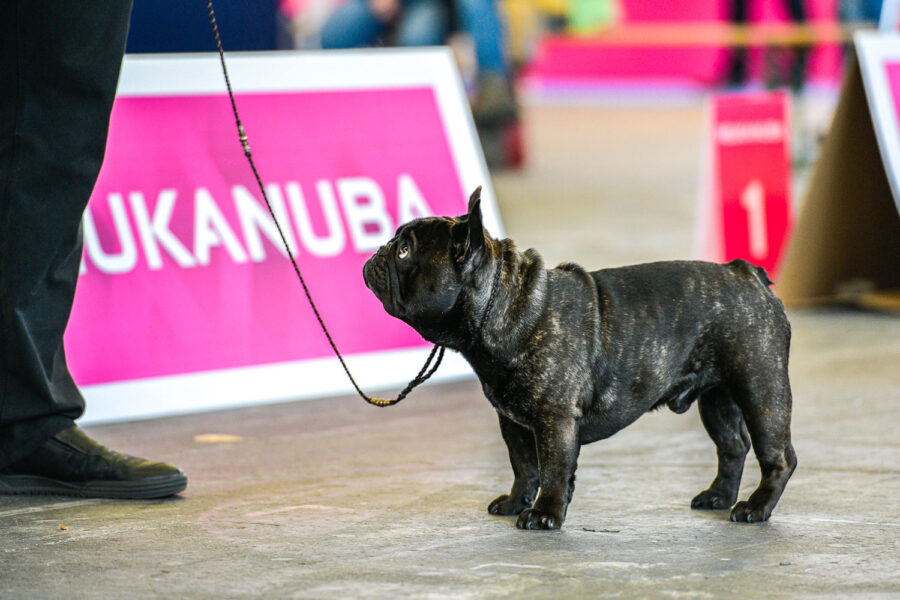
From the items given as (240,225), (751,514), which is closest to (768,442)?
(751,514)

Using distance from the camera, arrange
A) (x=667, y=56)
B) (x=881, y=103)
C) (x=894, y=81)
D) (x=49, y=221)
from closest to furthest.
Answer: (x=49, y=221)
(x=881, y=103)
(x=894, y=81)
(x=667, y=56)

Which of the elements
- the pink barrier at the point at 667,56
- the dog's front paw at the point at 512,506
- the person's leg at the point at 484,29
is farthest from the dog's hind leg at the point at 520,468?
the pink barrier at the point at 667,56

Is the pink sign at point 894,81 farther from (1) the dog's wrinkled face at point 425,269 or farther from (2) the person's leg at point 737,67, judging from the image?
(2) the person's leg at point 737,67

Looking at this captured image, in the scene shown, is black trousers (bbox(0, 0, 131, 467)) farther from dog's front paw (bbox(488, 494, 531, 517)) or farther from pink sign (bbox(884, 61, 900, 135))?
pink sign (bbox(884, 61, 900, 135))

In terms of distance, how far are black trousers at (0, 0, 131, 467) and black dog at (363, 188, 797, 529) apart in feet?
2.83

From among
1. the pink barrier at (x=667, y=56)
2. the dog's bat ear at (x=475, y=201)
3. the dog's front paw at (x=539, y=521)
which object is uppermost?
the dog's bat ear at (x=475, y=201)

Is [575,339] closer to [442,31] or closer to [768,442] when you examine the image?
[768,442]

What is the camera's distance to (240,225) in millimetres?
4633

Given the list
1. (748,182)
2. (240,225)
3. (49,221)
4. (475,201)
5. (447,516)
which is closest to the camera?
(475,201)

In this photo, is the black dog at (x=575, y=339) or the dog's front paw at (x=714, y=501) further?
the dog's front paw at (x=714, y=501)

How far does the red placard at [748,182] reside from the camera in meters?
6.28

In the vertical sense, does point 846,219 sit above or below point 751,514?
below

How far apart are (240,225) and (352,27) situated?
5359mm

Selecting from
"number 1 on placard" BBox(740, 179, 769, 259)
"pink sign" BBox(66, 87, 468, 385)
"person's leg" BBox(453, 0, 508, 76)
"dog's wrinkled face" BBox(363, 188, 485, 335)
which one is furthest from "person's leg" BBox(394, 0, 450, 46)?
"dog's wrinkled face" BBox(363, 188, 485, 335)
